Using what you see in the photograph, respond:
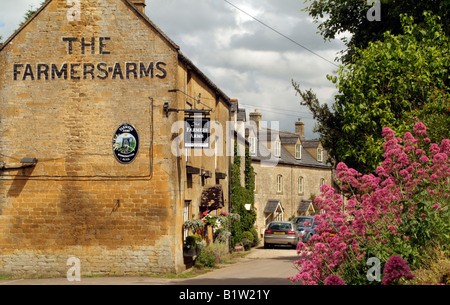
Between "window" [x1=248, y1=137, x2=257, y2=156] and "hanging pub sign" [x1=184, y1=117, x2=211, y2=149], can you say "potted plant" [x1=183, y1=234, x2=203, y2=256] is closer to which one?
"hanging pub sign" [x1=184, y1=117, x2=211, y2=149]

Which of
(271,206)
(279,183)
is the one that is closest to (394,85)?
(271,206)

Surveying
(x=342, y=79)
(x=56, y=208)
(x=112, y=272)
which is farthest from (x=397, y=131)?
(x=56, y=208)

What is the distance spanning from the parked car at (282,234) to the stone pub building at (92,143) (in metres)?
14.1

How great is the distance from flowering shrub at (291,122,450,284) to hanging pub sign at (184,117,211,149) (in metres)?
8.93

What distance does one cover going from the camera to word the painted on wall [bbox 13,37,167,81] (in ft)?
62.3

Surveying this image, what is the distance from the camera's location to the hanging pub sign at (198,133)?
59.8 feet

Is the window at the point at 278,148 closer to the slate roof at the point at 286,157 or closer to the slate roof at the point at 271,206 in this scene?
the slate roof at the point at 286,157

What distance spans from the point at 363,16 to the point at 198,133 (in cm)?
797

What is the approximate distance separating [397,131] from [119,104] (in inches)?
352

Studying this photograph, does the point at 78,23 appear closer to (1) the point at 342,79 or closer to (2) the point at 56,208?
(2) the point at 56,208

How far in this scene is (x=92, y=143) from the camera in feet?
61.9

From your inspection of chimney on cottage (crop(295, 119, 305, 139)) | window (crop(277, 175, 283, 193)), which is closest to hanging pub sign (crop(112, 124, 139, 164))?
window (crop(277, 175, 283, 193))

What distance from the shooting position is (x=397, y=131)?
52.3 ft
